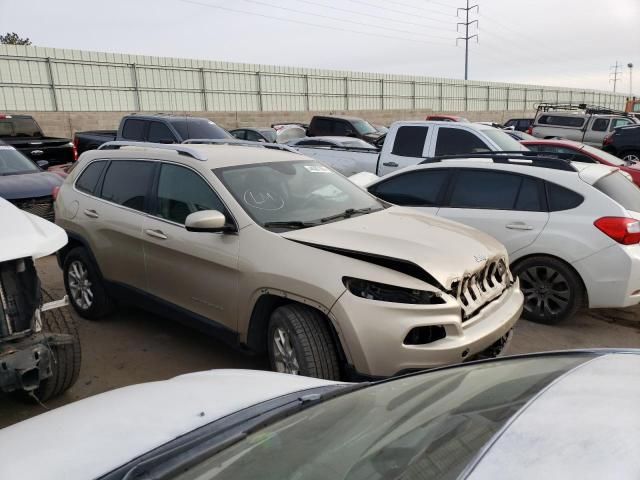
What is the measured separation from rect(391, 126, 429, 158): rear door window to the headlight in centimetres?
609

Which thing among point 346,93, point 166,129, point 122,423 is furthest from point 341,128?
point 346,93

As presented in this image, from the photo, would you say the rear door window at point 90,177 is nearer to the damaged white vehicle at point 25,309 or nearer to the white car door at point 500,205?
the damaged white vehicle at point 25,309

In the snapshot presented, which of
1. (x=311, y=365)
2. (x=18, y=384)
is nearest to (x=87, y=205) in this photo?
(x=18, y=384)

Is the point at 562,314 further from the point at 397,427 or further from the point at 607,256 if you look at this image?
the point at 397,427

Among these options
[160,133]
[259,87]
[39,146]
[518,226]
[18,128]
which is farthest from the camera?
[259,87]

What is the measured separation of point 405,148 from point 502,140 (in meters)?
Result: 1.65

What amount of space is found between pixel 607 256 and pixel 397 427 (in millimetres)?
3962

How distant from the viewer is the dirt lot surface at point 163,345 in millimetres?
4031

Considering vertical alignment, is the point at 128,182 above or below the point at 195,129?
below

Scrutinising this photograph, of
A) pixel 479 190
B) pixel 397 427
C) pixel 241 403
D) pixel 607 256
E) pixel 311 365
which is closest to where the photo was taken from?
pixel 397 427

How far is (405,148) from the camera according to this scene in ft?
29.7

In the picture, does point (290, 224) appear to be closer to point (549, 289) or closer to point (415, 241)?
point (415, 241)

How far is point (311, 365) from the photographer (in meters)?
3.21

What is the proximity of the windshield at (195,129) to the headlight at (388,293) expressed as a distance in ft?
29.3
